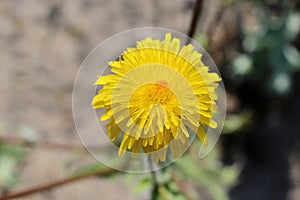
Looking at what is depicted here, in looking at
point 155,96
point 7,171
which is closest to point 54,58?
point 7,171

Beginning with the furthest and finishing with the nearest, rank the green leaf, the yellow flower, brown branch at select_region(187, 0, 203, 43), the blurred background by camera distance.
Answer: the blurred background → the green leaf → brown branch at select_region(187, 0, 203, 43) → the yellow flower

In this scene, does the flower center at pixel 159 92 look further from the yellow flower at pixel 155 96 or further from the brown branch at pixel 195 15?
the brown branch at pixel 195 15

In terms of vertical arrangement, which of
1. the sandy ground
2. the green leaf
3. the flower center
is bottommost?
the green leaf

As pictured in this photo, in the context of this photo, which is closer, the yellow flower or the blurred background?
the yellow flower

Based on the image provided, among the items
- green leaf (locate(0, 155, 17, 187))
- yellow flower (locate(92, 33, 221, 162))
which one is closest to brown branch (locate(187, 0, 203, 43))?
yellow flower (locate(92, 33, 221, 162))

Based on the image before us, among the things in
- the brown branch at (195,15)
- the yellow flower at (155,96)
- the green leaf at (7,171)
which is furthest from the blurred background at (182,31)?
the yellow flower at (155,96)

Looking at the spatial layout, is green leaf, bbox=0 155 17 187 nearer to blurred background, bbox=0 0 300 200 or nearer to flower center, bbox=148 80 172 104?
blurred background, bbox=0 0 300 200

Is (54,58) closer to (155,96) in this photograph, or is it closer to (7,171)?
(7,171)
